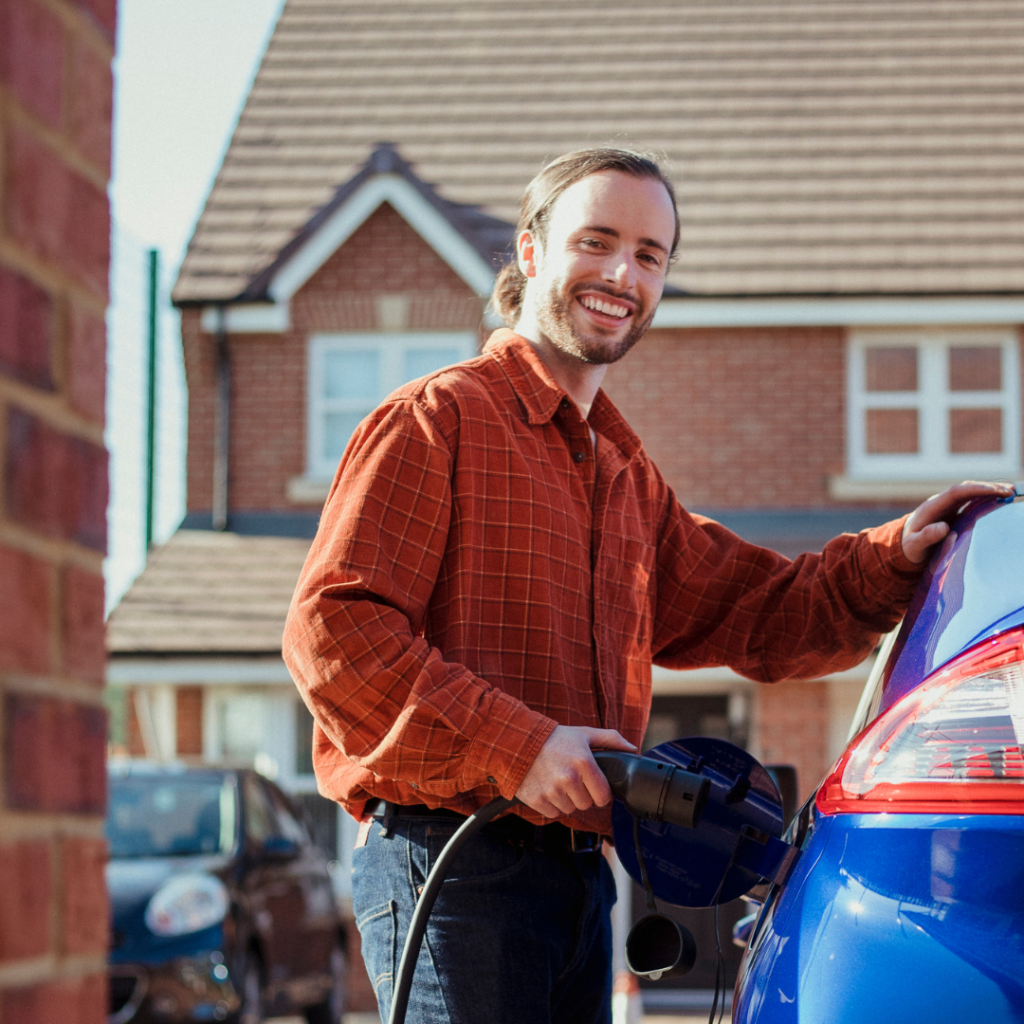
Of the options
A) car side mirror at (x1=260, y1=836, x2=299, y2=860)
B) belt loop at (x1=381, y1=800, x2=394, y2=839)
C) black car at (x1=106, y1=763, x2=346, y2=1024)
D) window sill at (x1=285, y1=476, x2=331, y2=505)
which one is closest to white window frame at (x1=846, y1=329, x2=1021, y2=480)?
window sill at (x1=285, y1=476, x2=331, y2=505)

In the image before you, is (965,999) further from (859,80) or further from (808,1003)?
(859,80)

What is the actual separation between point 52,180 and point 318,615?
107 centimetres

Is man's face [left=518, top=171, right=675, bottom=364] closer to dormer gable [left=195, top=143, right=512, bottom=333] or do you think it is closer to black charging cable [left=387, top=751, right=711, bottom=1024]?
black charging cable [left=387, top=751, right=711, bottom=1024]

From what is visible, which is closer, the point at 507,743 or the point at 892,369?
the point at 507,743

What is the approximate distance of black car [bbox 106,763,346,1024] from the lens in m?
7.10

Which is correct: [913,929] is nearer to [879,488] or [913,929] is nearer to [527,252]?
[527,252]

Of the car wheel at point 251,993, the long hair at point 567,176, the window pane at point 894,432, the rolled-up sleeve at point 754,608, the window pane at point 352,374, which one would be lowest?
the car wheel at point 251,993

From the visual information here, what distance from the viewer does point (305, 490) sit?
13.2 m

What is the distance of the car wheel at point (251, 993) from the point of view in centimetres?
736

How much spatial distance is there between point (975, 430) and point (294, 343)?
20.2ft

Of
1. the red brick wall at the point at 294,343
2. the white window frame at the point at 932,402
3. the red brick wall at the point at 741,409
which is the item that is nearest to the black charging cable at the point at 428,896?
the red brick wall at the point at 741,409

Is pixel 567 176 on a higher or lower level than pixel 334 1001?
higher

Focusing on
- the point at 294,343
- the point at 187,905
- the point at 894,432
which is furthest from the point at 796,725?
the point at 187,905

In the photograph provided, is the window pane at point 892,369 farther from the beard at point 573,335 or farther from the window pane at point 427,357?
the beard at point 573,335
